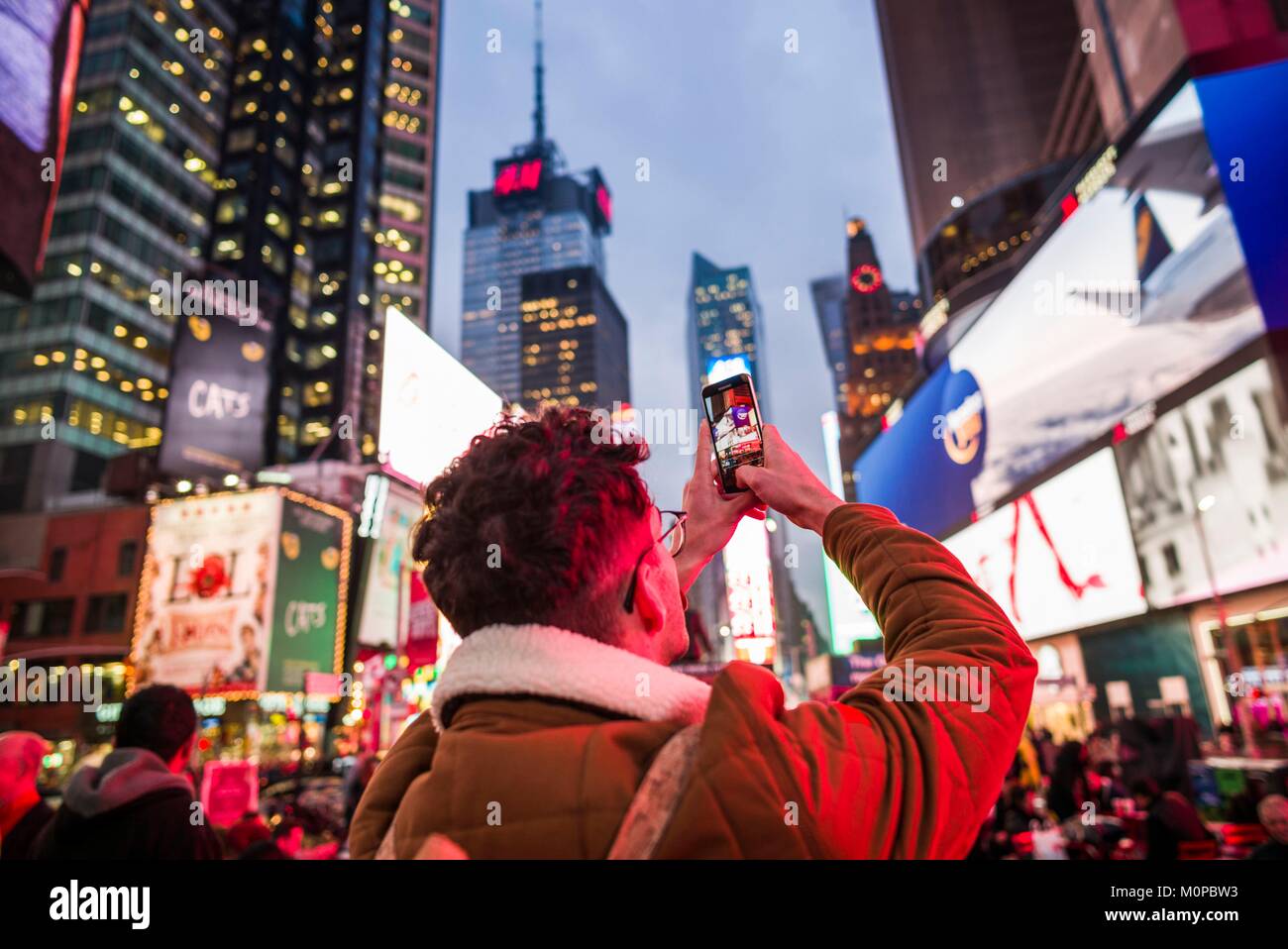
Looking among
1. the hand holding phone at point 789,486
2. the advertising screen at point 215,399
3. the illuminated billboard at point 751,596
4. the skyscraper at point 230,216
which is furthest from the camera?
the skyscraper at point 230,216

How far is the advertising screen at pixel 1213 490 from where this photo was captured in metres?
15.6

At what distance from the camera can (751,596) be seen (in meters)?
22.5

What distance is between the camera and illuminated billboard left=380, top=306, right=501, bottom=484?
24.9ft

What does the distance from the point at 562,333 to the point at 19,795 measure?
119 m

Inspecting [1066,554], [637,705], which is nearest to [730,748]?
[637,705]

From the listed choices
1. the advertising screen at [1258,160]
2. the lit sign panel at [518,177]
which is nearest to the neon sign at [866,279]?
the lit sign panel at [518,177]

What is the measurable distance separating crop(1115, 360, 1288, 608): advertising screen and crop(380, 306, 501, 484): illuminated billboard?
1700 cm

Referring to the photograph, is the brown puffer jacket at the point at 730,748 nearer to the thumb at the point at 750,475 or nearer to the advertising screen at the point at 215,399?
the thumb at the point at 750,475

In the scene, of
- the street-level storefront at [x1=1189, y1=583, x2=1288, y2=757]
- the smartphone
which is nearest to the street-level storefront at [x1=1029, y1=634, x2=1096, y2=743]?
the street-level storefront at [x1=1189, y1=583, x2=1288, y2=757]

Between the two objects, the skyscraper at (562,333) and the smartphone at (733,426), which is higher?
the skyscraper at (562,333)

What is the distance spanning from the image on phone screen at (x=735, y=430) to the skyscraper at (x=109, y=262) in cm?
6006

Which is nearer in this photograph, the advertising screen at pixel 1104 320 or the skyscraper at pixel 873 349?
the advertising screen at pixel 1104 320
